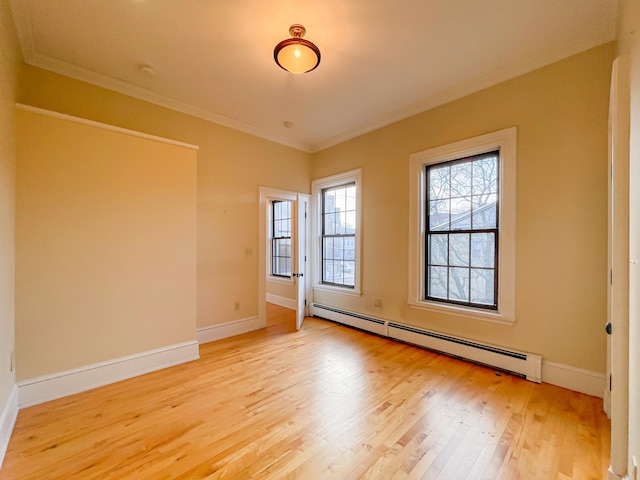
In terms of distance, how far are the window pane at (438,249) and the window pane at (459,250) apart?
0.20ft

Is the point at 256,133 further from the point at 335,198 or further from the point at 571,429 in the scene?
the point at 571,429

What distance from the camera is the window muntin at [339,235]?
4.50 m

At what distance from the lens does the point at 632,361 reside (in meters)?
1.22

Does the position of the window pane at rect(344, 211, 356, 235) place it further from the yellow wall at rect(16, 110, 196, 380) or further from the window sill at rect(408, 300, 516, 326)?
the yellow wall at rect(16, 110, 196, 380)

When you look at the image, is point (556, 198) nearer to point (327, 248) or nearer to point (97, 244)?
point (327, 248)

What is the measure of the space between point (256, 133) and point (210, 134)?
728mm

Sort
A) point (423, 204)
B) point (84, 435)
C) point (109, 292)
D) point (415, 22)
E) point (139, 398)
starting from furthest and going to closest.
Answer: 1. point (423, 204)
2. point (109, 292)
3. point (139, 398)
4. point (415, 22)
5. point (84, 435)

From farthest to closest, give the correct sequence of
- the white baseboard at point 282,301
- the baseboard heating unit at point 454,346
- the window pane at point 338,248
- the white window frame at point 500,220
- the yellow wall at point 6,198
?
the white baseboard at point 282,301 < the window pane at point 338,248 < the white window frame at point 500,220 < the baseboard heating unit at point 454,346 < the yellow wall at point 6,198

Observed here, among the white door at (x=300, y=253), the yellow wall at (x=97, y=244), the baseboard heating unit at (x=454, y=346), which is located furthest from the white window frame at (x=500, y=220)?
the yellow wall at (x=97, y=244)

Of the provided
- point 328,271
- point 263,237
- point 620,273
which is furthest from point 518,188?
point 263,237

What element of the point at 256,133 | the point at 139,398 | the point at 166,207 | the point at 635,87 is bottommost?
the point at 139,398

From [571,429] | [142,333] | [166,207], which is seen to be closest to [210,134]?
[166,207]

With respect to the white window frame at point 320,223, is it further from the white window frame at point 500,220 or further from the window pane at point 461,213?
the window pane at point 461,213

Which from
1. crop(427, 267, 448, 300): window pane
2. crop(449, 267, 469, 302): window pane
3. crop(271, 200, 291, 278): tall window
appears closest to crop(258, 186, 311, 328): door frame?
crop(271, 200, 291, 278): tall window
